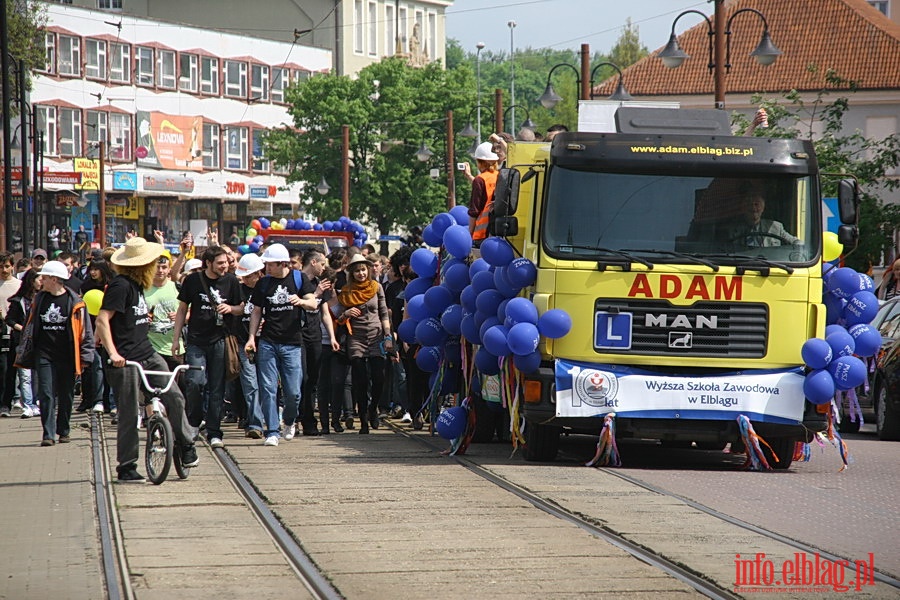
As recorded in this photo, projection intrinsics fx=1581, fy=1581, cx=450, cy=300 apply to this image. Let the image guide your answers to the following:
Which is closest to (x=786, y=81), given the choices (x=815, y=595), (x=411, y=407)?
(x=411, y=407)

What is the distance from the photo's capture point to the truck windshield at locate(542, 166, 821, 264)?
42.4ft

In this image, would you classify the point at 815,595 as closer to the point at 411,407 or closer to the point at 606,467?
the point at 606,467

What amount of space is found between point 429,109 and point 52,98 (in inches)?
682

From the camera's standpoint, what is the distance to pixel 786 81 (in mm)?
62562

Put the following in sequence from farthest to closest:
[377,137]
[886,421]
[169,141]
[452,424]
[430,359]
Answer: [169,141], [377,137], [886,421], [430,359], [452,424]

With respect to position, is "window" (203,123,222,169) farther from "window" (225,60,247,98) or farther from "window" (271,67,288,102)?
"window" (271,67,288,102)

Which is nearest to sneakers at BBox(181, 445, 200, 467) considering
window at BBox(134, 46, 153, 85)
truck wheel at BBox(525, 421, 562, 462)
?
truck wheel at BBox(525, 421, 562, 462)

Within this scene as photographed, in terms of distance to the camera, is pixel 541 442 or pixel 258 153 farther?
pixel 258 153

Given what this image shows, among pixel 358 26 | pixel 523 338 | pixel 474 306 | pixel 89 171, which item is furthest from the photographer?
pixel 358 26

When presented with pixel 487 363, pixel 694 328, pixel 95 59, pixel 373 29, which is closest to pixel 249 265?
pixel 487 363

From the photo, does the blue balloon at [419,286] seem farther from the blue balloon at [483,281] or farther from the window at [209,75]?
the window at [209,75]

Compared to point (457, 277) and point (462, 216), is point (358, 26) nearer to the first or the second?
point (462, 216)

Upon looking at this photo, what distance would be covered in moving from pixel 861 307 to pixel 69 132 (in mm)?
61474

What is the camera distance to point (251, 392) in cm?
1521
